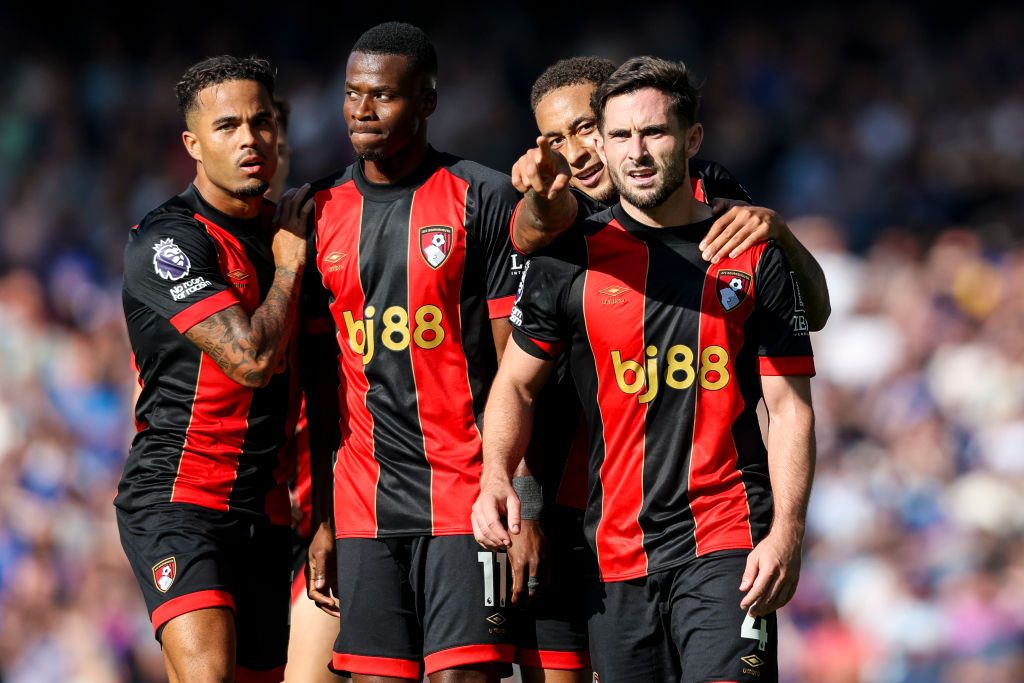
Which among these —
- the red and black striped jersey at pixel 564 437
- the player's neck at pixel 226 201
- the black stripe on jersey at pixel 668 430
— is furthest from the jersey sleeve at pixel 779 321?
the player's neck at pixel 226 201

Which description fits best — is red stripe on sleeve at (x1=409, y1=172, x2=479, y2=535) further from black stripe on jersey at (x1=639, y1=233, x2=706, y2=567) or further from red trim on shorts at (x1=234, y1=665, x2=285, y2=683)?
red trim on shorts at (x1=234, y1=665, x2=285, y2=683)

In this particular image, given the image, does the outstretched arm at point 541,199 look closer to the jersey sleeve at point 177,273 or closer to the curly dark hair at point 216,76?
the jersey sleeve at point 177,273

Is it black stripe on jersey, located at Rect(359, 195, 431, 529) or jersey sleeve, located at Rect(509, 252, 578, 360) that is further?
black stripe on jersey, located at Rect(359, 195, 431, 529)

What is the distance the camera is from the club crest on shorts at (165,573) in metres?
5.78

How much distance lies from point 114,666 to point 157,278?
20.2 feet

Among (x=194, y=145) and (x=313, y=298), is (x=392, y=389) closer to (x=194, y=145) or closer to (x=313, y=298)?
(x=313, y=298)

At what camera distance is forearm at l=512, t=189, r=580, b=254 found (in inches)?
204

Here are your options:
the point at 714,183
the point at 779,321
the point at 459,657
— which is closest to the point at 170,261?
the point at 459,657

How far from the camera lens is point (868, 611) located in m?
10.9

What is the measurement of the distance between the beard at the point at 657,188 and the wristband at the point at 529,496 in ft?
3.88

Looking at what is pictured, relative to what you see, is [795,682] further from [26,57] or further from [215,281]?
[26,57]

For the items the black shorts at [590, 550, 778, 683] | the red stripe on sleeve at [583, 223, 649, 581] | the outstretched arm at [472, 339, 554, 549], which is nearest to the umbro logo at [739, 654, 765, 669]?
the black shorts at [590, 550, 778, 683]

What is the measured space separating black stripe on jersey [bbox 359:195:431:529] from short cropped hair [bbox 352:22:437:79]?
0.57 m

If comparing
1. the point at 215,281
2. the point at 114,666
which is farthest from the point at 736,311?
the point at 114,666
